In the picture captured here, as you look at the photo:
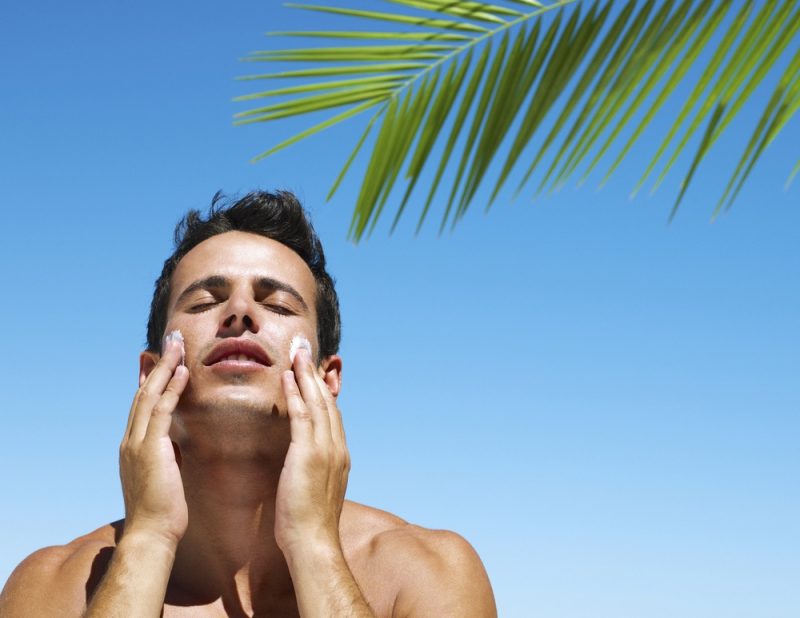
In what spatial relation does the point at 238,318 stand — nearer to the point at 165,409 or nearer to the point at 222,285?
the point at 222,285

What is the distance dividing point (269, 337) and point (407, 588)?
135cm

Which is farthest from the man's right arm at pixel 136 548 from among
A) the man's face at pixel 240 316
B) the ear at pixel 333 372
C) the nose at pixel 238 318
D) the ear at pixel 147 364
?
the ear at pixel 333 372

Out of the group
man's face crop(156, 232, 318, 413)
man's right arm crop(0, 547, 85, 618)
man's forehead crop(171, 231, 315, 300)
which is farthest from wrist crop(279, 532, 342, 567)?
man's forehead crop(171, 231, 315, 300)

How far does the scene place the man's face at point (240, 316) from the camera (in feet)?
13.5

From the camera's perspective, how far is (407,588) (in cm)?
407

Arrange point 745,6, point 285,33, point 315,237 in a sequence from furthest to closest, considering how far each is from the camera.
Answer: point 315,237
point 285,33
point 745,6

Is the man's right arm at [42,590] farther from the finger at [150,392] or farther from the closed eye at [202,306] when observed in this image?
the closed eye at [202,306]

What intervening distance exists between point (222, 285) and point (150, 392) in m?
0.68

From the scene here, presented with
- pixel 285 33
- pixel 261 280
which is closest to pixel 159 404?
pixel 261 280

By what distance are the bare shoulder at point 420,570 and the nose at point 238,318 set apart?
121 cm

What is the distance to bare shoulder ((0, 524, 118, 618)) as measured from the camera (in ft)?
13.4

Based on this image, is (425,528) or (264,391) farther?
(425,528)

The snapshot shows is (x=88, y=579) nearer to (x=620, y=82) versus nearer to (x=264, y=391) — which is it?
(x=264, y=391)

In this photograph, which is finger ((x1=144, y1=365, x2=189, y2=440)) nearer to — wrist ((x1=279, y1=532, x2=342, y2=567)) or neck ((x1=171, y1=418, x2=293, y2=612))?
neck ((x1=171, y1=418, x2=293, y2=612))
